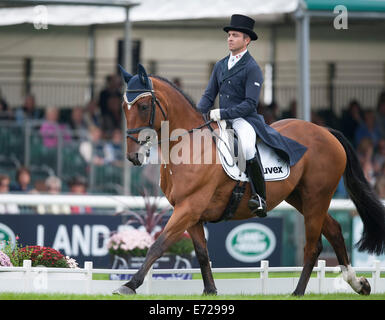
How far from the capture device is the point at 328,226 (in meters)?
8.67

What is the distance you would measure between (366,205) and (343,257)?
2.36ft

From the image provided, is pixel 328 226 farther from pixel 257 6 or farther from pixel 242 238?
pixel 257 6

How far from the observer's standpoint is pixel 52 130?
15719mm

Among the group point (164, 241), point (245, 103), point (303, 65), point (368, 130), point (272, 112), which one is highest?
point (303, 65)

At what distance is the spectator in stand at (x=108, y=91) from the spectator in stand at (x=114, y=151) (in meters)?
1.18

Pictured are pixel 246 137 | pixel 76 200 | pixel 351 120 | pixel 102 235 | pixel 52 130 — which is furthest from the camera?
pixel 351 120

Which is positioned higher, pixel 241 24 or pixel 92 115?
pixel 241 24

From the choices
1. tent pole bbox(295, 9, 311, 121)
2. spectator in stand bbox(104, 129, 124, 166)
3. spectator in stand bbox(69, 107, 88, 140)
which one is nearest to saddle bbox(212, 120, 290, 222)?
tent pole bbox(295, 9, 311, 121)

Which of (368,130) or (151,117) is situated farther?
(368,130)

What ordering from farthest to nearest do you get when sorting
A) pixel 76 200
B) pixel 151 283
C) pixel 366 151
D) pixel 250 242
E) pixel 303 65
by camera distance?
pixel 366 151 < pixel 303 65 < pixel 250 242 < pixel 76 200 < pixel 151 283

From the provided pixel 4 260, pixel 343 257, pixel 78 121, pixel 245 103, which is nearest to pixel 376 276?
pixel 343 257

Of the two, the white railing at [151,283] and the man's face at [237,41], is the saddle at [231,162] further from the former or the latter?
the white railing at [151,283]

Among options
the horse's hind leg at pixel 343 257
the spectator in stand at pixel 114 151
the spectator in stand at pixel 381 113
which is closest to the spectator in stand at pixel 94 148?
the spectator in stand at pixel 114 151

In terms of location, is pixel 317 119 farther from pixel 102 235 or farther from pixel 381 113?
pixel 102 235
